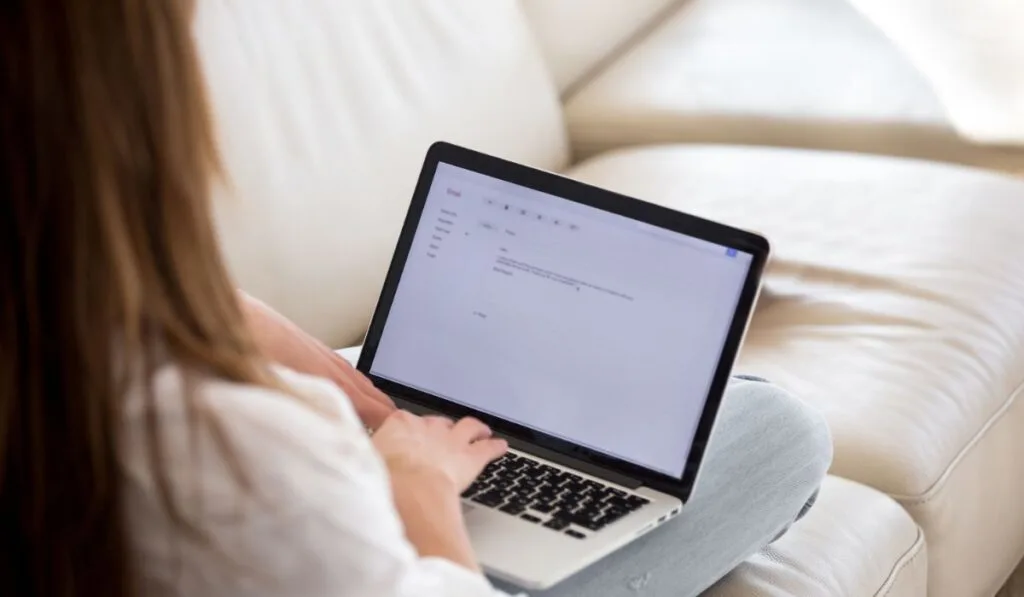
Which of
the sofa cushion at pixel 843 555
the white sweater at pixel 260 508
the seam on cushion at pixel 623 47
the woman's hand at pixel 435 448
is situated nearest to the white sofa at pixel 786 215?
the sofa cushion at pixel 843 555

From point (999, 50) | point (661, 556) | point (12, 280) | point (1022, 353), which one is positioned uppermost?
point (999, 50)

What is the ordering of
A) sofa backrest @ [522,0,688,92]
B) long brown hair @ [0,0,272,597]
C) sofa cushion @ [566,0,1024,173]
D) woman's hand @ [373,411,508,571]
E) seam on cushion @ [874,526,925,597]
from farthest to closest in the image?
1. sofa backrest @ [522,0,688,92]
2. sofa cushion @ [566,0,1024,173]
3. seam on cushion @ [874,526,925,597]
4. woman's hand @ [373,411,508,571]
5. long brown hair @ [0,0,272,597]

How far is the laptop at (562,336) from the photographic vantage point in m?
1.07

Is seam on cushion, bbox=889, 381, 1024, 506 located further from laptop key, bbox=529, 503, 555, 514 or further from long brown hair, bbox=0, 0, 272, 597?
long brown hair, bbox=0, 0, 272, 597

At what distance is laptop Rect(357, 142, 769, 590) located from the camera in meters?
1.07

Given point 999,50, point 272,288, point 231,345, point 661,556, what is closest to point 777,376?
point 661,556

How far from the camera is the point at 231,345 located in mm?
663

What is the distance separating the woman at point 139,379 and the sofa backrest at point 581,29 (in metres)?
1.33

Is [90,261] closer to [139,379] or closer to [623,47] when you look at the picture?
[139,379]

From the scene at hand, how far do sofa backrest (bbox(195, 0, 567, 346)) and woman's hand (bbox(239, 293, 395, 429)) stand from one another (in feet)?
0.72

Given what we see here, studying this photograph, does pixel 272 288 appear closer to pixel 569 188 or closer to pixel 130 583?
pixel 569 188

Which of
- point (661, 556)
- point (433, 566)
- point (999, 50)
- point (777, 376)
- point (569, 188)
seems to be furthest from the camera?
point (999, 50)

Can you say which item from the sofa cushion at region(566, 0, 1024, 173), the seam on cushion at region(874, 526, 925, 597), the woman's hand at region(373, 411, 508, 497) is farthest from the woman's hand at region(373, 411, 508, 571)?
the sofa cushion at region(566, 0, 1024, 173)

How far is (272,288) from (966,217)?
0.80 m
